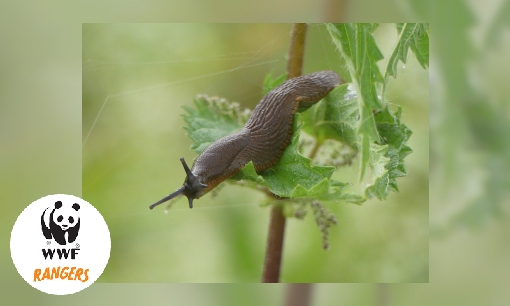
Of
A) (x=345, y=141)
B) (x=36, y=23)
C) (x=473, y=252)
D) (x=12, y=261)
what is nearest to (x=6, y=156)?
(x=12, y=261)

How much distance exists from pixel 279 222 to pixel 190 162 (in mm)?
364

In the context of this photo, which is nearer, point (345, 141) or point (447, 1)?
point (447, 1)

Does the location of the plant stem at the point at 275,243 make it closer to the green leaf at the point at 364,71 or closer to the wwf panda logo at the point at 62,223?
the green leaf at the point at 364,71

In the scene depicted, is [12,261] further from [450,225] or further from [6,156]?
[450,225]

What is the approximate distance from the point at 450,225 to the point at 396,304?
0.26 m

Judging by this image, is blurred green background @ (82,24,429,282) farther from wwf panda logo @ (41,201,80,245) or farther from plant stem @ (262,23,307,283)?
wwf panda logo @ (41,201,80,245)

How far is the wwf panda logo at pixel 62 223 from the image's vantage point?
1137mm

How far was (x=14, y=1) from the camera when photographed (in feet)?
3.95

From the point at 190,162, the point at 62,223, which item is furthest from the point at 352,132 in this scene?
the point at 62,223

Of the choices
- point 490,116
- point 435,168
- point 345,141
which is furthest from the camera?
point 345,141

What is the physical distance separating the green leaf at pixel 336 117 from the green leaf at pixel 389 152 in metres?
0.08

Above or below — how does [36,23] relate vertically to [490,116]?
above

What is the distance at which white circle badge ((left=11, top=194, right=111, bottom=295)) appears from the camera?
1137 mm

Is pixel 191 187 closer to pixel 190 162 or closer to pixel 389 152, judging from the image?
pixel 190 162
